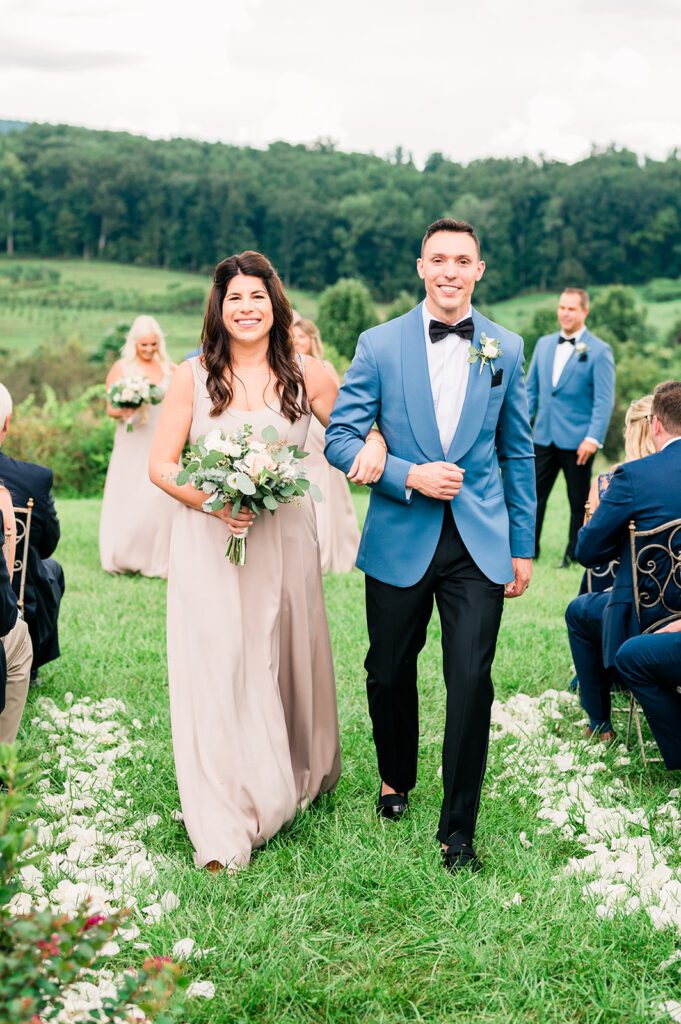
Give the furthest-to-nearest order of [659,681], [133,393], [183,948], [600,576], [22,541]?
1. [133,393]
2. [600,576]
3. [22,541]
4. [659,681]
5. [183,948]

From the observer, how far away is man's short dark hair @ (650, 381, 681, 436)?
477cm

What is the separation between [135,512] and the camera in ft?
32.7

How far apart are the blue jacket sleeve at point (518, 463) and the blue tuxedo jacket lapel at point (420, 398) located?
1.04ft

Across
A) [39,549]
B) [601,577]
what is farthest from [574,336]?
[39,549]

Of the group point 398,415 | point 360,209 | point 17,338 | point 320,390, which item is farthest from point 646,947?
point 360,209

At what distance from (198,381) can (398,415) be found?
0.82 metres

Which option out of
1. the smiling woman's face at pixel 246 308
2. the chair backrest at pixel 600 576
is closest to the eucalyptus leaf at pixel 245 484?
the smiling woman's face at pixel 246 308

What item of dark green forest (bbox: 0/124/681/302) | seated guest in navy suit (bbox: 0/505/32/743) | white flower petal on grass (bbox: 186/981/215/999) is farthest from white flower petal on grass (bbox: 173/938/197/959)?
dark green forest (bbox: 0/124/681/302)

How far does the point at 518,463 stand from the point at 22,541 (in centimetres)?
263

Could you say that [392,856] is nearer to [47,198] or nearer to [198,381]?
[198,381]

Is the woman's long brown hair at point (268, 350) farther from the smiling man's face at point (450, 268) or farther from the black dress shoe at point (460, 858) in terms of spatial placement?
the black dress shoe at point (460, 858)

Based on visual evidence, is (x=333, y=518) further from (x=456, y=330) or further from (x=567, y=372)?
(x=456, y=330)

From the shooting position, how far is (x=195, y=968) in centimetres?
337

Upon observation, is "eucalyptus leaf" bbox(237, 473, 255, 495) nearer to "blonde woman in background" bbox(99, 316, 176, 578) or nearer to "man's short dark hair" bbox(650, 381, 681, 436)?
"man's short dark hair" bbox(650, 381, 681, 436)
